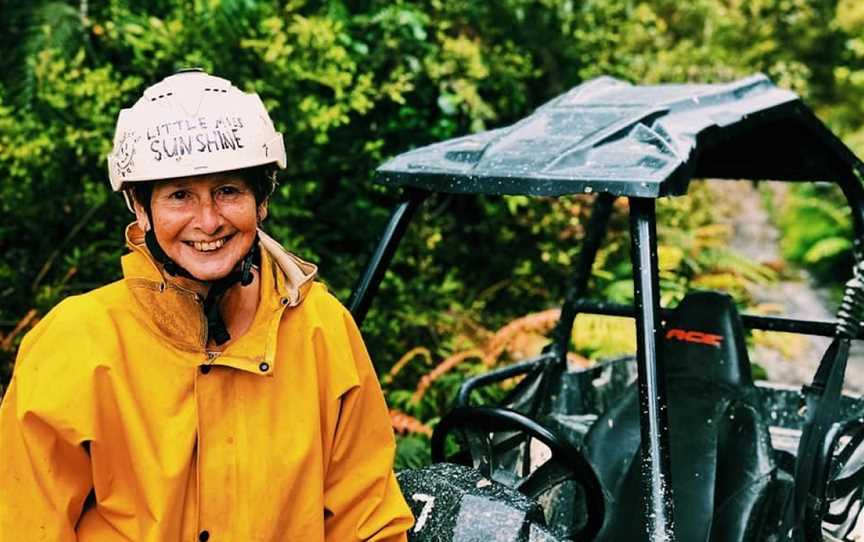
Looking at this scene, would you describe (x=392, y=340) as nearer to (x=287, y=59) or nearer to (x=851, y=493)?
(x=287, y=59)

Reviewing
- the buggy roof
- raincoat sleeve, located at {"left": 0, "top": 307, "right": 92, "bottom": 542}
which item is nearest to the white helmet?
→ raincoat sleeve, located at {"left": 0, "top": 307, "right": 92, "bottom": 542}

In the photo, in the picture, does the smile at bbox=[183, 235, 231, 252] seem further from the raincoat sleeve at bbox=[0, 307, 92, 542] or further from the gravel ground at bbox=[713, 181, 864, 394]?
the gravel ground at bbox=[713, 181, 864, 394]

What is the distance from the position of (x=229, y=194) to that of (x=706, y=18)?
36.6 feet

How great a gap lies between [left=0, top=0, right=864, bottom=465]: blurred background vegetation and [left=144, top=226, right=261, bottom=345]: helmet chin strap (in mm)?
2479

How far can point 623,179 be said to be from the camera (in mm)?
2465

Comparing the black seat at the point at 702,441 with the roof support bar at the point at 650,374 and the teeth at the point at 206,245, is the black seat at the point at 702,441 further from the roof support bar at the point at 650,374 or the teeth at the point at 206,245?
the teeth at the point at 206,245

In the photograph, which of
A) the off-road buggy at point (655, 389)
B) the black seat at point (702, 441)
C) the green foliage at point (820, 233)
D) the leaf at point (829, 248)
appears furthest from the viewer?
the green foliage at point (820, 233)

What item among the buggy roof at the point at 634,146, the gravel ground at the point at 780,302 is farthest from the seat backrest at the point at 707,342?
the gravel ground at the point at 780,302

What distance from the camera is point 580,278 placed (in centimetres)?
435

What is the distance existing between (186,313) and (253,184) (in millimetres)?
337

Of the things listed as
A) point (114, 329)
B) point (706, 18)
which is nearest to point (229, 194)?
point (114, 329)

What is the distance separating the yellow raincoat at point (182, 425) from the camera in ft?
6.51

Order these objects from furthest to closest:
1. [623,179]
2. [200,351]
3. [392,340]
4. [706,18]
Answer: [706,18] < [392,340] < [623,179] < [200,351]

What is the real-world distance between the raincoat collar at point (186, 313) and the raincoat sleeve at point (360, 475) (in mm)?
190
